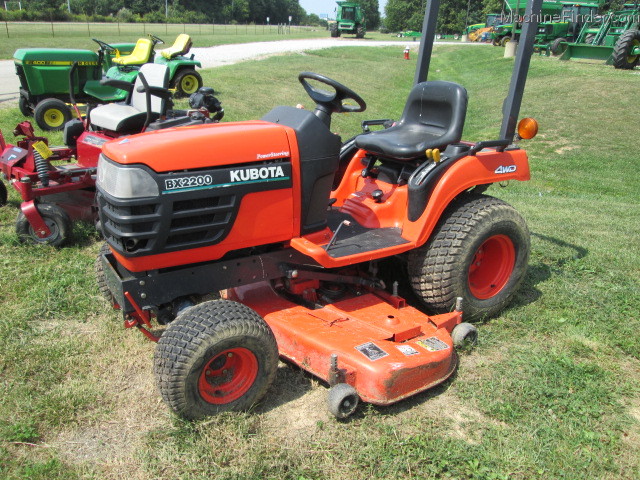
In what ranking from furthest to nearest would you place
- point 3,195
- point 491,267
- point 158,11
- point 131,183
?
point 158,11
point 3,195
point 491,267
point 131,183

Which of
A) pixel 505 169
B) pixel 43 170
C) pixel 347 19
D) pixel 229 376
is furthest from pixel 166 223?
pixel 347 19

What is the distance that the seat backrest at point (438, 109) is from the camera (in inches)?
151

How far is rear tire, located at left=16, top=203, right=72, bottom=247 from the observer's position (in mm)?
5086

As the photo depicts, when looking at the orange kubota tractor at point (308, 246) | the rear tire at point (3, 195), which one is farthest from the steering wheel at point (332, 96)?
the rear tire at point (3, 195)

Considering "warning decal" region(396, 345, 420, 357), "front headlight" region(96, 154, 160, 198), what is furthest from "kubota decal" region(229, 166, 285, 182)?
"warning decal" region(396, 345, 420, 357)

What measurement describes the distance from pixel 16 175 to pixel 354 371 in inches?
166

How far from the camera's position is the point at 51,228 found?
16.8 feet

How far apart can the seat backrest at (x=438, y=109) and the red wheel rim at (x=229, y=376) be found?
79.3 inches

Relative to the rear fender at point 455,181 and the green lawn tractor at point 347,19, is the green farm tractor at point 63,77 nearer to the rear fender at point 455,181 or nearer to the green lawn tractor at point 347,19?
the rear fender at point 455,181

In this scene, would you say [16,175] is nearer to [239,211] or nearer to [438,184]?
[239,211]

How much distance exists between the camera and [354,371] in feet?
9.77

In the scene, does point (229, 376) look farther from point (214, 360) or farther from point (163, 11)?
point (163, 11)

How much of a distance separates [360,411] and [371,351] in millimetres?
322

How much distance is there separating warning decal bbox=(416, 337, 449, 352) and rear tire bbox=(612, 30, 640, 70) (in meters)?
17.8
